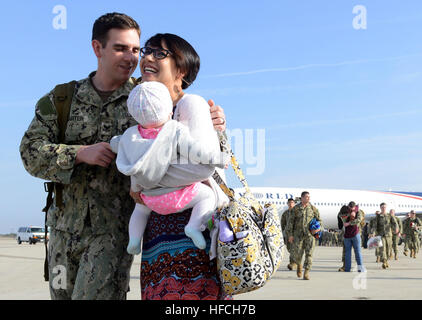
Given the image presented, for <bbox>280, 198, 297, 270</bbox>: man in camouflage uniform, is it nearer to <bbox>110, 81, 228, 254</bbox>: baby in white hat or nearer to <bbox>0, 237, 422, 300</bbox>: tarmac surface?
<bbox>0, 237, 422, 300</bbox>: tarmac surface

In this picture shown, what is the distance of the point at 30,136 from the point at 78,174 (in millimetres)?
356

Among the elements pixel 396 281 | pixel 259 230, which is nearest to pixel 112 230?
pixel 259 230

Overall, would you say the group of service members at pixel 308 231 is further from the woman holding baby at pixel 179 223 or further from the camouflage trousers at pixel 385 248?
the woman holding baby at pixel 179 223

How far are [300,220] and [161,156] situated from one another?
10036 mm

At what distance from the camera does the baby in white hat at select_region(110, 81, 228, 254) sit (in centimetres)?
237

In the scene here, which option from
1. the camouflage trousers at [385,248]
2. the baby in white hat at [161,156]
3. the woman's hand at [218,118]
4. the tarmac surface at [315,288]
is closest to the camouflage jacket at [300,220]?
the tarmac surface at [315,288]

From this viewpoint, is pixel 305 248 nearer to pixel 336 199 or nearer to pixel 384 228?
pixel 384 228

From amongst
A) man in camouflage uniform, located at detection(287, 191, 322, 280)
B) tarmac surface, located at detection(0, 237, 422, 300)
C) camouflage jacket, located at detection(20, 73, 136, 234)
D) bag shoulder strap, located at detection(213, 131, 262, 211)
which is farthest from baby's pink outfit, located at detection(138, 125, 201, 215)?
man in camouflage uniform, located at detection(287, 191, 322, 280)

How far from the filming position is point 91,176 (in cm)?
314

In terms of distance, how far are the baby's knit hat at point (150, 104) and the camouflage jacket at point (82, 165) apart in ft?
2.29

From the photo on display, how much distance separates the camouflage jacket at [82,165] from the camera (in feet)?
9.82
